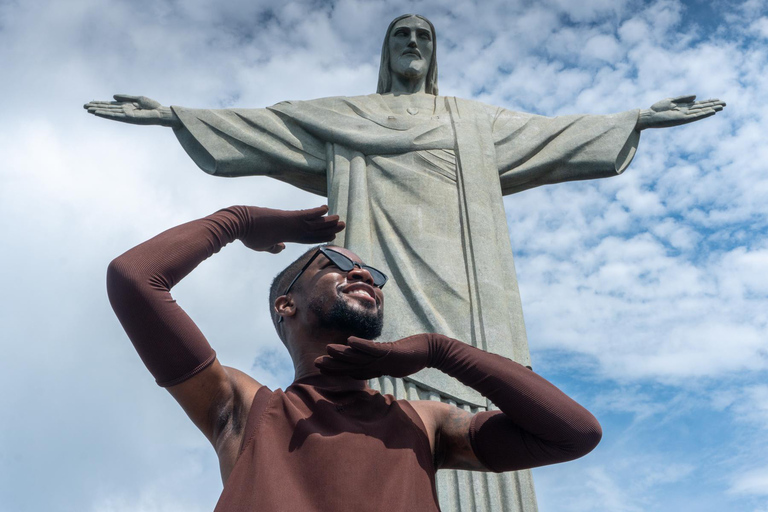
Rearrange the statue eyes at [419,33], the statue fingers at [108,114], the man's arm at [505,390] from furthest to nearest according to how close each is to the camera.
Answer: the statue eyes at [419,33] < the statue fingers at [108,114] < the man's arm at [505,390]

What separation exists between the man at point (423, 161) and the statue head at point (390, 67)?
0.01 metres

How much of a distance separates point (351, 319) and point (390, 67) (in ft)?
16.1

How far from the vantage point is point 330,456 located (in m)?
2.88

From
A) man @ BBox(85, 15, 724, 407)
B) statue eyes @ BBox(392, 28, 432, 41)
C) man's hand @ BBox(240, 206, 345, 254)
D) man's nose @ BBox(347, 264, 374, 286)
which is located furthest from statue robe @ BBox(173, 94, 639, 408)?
man's nose @ BBox(347, 264, 374, 286)

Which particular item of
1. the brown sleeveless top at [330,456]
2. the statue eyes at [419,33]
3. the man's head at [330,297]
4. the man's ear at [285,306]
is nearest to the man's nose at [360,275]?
the man's head at [330,297]

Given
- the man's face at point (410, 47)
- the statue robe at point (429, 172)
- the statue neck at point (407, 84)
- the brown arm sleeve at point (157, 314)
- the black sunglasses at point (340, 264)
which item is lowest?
the brown arm sleeve at point (157, 314)

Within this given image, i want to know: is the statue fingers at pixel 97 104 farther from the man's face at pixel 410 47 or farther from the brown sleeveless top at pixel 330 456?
the brown sleeveless top at pixel 330 456

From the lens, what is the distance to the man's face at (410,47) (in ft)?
25.1

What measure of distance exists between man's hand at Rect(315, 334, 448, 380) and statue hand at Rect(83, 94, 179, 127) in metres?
4.61

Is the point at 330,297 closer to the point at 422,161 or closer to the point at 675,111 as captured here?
the point at 422,161

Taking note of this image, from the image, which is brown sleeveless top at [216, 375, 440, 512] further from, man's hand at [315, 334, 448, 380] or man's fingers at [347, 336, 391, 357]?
man's fingers at [347, 336, 391, 357]

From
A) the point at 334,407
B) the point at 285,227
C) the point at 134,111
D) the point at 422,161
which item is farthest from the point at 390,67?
the point at 334,407

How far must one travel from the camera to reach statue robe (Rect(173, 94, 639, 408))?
5848mm

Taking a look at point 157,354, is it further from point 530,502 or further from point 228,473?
point 530,502
